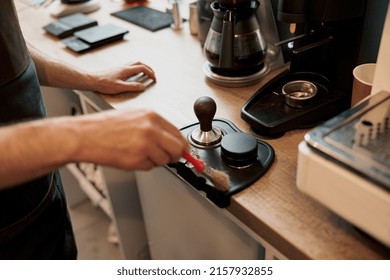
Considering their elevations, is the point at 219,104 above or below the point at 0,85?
below

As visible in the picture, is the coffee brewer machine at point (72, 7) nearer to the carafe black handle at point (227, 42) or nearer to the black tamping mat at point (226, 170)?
the carafe black handle at point (227, 42)

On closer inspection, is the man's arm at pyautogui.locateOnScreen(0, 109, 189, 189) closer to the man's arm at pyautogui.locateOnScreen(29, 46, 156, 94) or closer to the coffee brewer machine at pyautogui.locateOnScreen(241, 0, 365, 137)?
the coffee brewer machine at pyautogui.locateOnScreen(241, 0, 365, 137)

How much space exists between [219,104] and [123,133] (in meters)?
0.41

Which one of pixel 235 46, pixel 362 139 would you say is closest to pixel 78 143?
pixel 362 139

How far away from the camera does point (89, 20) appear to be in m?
1.42

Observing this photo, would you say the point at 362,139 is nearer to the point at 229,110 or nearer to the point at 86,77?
the point at 229,110

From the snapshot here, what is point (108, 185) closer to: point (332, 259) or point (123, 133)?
point (123, 133)

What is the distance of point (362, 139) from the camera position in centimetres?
57

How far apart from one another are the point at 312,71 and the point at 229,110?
0.68 ft

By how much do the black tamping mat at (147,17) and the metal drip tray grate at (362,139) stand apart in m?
0.91

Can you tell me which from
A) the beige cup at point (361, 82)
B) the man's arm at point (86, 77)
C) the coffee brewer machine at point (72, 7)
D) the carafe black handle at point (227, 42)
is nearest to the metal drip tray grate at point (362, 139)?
the beige cup at point (361, 82)

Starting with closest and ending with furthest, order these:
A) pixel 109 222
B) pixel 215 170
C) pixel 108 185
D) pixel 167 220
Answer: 1. pixel 215 170
2. pixel 167 220
3. pixel 108 185
4. pixel 109 222

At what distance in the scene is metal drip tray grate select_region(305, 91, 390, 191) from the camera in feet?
1.70

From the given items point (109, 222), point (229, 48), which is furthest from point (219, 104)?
point (109, 222)
